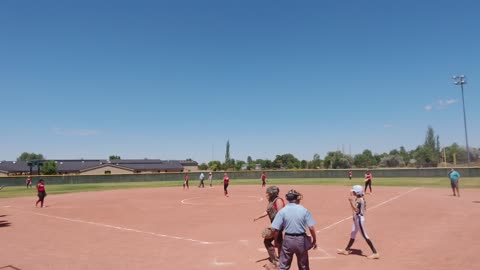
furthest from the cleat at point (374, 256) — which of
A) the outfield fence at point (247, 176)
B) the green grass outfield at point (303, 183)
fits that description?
the outfield fence at point (247, 176)

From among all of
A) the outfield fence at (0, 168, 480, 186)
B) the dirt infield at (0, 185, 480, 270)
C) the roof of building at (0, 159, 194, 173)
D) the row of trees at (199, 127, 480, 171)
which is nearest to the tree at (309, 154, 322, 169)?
the row of trees at (199, 127, 480, 171)

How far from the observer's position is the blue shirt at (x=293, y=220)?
6.64 meters

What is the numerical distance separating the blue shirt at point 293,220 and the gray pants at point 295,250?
140 mm

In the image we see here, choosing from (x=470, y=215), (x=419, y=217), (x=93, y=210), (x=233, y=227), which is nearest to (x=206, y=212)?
(x=233, y=227)

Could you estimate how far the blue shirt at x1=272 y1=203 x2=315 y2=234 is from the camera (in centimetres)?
664

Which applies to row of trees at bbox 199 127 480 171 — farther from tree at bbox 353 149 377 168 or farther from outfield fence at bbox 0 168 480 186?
outfield fence at bbox 0 168 480 186

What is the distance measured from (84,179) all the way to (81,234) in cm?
4697

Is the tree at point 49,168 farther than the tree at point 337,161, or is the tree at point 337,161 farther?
the tree at point 337,161

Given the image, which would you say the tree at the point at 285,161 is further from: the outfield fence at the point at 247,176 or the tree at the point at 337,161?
the outfield fence at the point at 247,176

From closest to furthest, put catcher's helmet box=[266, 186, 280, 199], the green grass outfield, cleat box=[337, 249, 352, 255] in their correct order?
catcher's helmet box=[266, 186, 280, 199] → cleat box=[337, 249, 352, 255] → the green grass outfield

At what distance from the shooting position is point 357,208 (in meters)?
9.96

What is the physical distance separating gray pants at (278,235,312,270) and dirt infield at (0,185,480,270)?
2725mm

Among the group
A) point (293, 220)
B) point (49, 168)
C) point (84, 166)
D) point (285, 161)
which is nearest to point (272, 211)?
point (293, 220)

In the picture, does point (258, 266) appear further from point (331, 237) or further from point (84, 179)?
point (84, 179)
